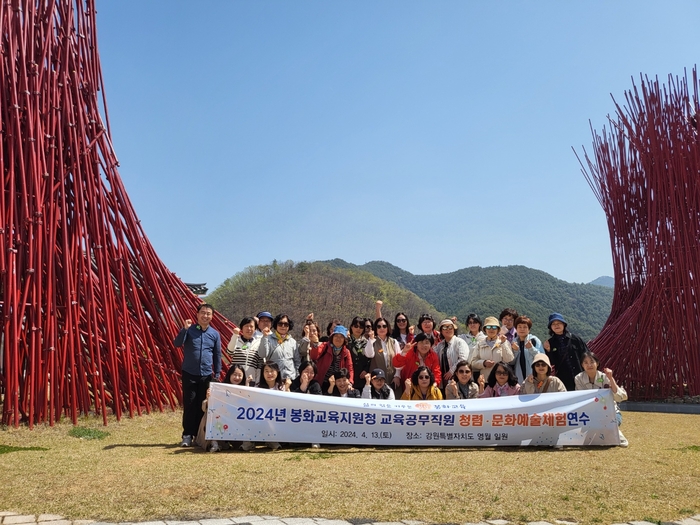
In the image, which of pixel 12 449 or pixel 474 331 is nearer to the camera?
pixel 12 449

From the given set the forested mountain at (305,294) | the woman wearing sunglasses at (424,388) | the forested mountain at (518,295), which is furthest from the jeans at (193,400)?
the forested mountain at (518,295)

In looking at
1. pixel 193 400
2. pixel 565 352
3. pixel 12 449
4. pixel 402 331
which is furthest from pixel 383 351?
pixel 12 449

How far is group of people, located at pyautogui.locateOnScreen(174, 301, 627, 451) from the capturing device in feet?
16.1

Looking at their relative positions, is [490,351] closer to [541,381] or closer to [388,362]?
[541,381]

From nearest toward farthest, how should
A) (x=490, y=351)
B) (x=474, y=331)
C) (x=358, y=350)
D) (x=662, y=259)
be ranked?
(x=490, y=351)
(x=358, y=350)
(x=474, y=331)
(x=662, y=259)

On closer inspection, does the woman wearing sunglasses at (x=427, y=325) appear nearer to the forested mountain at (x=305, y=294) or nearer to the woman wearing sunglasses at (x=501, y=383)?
the woman wearing sunglasses at (x=501, y=383)

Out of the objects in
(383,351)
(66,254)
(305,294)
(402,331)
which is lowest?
(383,351)

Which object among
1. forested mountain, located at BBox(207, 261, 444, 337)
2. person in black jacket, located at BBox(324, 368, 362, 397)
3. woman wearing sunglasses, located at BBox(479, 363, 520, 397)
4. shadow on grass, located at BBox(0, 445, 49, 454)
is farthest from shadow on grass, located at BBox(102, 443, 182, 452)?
forested mountain, located at BBox(207, 261, 444, 337)

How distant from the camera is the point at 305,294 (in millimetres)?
28422

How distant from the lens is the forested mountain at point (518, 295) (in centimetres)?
4212

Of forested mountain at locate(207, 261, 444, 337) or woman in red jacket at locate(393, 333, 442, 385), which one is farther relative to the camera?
forested mountain at locate(207, 261, 444, 337)

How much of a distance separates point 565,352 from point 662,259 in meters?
3.73

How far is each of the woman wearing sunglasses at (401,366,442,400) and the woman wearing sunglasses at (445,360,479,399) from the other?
0.13 m

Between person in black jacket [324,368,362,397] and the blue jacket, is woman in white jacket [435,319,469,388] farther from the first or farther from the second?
the blue jacket
